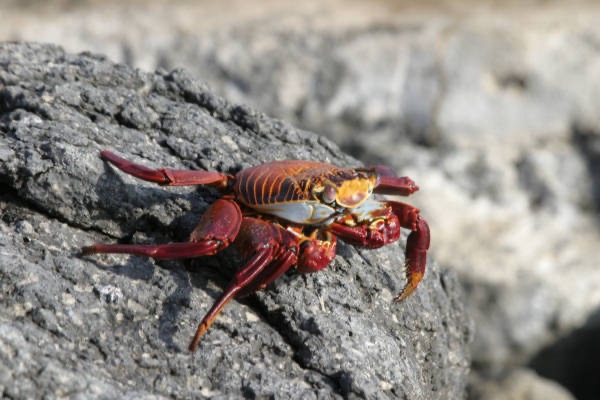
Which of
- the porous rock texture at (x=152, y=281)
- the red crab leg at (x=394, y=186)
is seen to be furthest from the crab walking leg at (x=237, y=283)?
the red crab leg at (x=394, y=186)

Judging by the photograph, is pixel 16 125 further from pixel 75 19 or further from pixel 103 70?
pixel 75 19

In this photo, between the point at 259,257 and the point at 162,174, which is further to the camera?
the point at 162,174

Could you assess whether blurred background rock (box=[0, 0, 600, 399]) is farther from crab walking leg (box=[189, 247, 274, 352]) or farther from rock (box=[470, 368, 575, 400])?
crab walking leg (box=[189, 247, 274, 352])

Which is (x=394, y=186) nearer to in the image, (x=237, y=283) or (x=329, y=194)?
(x=329, y=194)

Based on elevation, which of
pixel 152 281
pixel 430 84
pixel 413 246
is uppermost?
pixel 413 246

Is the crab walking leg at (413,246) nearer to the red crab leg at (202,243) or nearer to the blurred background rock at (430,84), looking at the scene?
the red crab leg at (202,243)

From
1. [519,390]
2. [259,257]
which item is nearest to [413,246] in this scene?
[259,257]

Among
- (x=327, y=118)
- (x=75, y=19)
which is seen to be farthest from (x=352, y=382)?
(x=75, y=19)

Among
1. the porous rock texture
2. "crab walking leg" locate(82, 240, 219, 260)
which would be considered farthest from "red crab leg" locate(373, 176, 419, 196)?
"crab walking leg" locate(82, 240, 219, 260)
